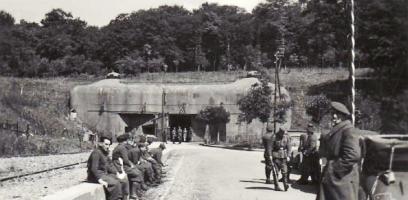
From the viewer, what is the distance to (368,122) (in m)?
37.7

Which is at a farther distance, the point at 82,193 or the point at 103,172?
the point at 103,172

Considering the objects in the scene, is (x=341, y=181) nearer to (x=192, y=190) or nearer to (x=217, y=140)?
(x=192, y=190)

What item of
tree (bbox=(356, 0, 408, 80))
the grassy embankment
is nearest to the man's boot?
the grassy embankment

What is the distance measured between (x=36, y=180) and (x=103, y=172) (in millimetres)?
9765

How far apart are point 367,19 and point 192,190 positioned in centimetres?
4511

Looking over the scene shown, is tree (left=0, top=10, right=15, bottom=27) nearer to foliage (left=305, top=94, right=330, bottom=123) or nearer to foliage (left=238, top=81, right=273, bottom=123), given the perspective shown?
foliage (left=305, top=94, right=330, bottom=123)

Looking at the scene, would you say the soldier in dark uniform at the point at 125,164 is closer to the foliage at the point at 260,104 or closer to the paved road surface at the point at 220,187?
the paved road surface at the point at 220,187

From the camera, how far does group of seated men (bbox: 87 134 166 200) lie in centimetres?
957

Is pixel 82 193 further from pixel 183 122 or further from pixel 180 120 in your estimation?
pixel 183 122

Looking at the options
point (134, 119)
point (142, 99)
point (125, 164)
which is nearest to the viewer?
point (125, 164)

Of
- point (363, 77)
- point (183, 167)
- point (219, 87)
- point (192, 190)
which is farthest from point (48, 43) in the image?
point (192, 190)

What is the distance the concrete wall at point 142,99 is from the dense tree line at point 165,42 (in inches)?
699

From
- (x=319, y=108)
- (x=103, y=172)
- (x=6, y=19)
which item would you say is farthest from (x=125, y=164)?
(x=6, y=19)

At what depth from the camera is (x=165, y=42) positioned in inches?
3590
